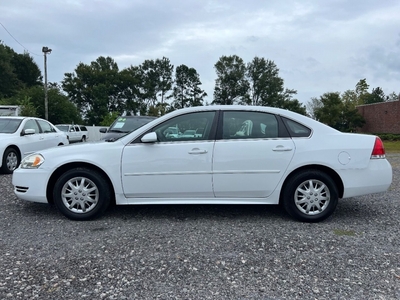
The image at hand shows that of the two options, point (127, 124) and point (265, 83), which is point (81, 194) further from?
point (265, 83)

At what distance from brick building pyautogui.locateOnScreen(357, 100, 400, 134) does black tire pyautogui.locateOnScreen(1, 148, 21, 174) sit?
112 feet

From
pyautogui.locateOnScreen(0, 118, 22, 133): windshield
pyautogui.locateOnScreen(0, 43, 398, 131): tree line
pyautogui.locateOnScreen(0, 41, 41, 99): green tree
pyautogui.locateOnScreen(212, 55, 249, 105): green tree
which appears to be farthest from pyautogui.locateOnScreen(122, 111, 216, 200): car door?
pyautogui.locateOnScreen(212, 55, 249, 105): green tree

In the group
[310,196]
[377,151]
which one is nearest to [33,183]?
[310,196]

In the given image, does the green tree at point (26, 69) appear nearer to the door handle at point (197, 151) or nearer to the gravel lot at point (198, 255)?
the gravel lot at point (198, 255)

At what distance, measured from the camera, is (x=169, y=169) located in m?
4.29

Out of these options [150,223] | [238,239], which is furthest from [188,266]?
[150,223]

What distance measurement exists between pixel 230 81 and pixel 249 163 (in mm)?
58300

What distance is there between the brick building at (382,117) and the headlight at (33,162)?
35.3 meters

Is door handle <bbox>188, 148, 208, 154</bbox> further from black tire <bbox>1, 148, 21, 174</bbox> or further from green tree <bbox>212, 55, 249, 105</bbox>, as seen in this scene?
green tree <bbox>212, 55, 249, 105</bbox>

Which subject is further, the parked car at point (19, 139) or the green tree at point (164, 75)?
the green tree at point (164, 75)

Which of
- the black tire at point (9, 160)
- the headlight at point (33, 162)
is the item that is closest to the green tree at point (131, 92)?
the black tire at point (9, 160)

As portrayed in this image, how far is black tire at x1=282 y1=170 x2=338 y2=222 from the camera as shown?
4.30 meters

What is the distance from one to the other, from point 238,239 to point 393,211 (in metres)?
2.75

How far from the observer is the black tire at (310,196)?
4.30 m
